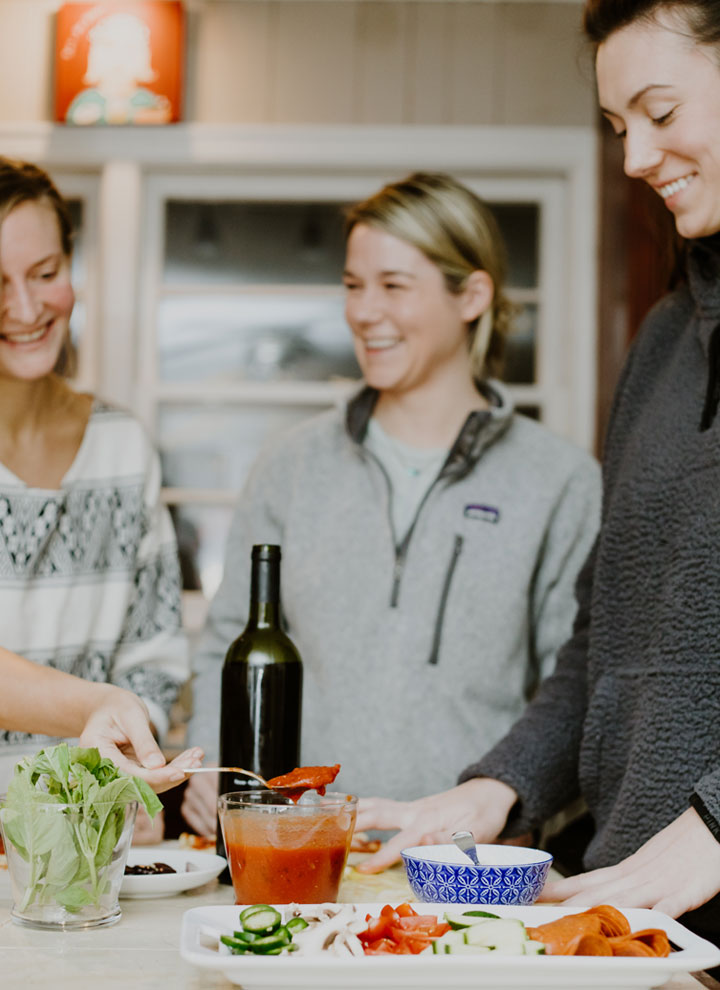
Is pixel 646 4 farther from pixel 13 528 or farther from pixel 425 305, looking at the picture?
pixel 13 528

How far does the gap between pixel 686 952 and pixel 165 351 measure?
3.09m

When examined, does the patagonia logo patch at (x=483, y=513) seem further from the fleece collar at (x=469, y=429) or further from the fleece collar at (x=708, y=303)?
the fleece collar at (x=708, y=303)

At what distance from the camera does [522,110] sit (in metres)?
3.49

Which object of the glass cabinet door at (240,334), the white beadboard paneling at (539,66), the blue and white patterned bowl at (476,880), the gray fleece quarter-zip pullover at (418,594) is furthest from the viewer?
the glass cabinet door at (240,334)

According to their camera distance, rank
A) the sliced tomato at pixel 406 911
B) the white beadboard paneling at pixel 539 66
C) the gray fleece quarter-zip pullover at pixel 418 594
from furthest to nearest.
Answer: the white beadboard paneling at pixel 539 66, the gray fleece quarter-zip pullover at pixel 418 594, the sliced tomato at pixel 406 911

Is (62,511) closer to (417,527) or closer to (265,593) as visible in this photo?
(417,527)

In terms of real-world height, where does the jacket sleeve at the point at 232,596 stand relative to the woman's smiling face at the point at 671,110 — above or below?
below

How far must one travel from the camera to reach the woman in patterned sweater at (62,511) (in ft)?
5.66

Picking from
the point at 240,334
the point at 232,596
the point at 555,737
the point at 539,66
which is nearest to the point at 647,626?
the point at 555,737

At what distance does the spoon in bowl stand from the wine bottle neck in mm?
305

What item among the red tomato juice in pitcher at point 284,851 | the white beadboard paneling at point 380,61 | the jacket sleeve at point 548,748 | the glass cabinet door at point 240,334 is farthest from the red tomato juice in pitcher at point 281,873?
the white beadboard paneling at point 380,61

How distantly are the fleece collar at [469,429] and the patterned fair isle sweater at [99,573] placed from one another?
38 cm

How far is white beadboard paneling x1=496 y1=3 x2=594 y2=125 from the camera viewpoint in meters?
3.48

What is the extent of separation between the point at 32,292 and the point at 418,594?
0.79 meters
